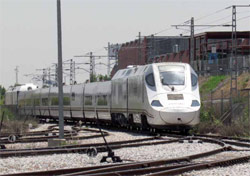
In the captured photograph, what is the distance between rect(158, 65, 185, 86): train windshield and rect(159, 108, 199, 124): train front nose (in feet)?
4.99

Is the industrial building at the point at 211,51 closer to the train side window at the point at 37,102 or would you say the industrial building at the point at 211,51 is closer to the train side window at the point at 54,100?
the train side window at the point at 37,102

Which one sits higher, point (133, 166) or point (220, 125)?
point (133, 166)

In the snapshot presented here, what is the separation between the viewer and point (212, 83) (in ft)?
208

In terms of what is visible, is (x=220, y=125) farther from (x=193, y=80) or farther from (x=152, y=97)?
(x=152, y=97)

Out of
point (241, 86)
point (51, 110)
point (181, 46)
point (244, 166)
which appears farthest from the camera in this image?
point (181, 46)

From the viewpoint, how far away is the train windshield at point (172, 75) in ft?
85.6

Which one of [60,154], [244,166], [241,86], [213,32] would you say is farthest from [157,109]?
[213,32]

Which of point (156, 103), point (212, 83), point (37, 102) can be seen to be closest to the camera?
point (156, 103)

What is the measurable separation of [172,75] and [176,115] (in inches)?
84.1

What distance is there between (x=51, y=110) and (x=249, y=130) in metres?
24.9

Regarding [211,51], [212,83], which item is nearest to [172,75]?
[212,83]

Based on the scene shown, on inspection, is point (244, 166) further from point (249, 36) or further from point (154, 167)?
point (249, 36)

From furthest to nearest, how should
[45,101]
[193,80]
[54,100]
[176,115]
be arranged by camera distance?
[45,101]
[54,100]
[193,80]
[176,115]

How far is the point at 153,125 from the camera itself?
25.4m
